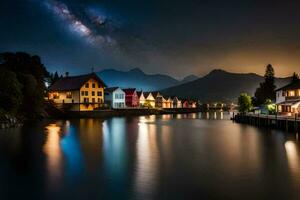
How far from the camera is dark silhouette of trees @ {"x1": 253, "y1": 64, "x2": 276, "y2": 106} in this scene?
307 ft

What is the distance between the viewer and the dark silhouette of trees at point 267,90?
93625 mm

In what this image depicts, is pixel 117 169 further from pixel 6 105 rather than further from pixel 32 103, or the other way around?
pixel 32 103

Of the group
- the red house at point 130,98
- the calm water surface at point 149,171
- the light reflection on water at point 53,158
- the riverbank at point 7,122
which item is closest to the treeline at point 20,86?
the riverbank at point 7,122

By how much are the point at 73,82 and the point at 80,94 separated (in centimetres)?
774

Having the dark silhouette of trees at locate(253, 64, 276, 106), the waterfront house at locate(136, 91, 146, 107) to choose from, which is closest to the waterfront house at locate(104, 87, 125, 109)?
the waterfront house at locate(136, 91, 146, 107)

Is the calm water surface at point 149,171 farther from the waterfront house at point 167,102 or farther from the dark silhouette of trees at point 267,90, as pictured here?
the waterfront house at point 167,102

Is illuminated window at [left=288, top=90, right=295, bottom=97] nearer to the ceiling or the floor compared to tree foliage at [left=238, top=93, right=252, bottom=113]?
nearer to the ceiling

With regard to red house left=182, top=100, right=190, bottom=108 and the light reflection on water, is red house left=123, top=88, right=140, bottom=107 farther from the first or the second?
the light reflection on water

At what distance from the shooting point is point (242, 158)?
25328mm

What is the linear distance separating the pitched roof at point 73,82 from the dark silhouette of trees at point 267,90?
1893 inches

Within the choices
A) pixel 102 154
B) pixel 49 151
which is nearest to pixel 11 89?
pixel 49 151

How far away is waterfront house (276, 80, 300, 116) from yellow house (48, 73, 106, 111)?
50545 millimetres

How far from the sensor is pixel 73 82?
9175cm

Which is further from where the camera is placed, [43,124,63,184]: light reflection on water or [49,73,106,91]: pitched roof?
[49,73,106,91]: pitched roof
